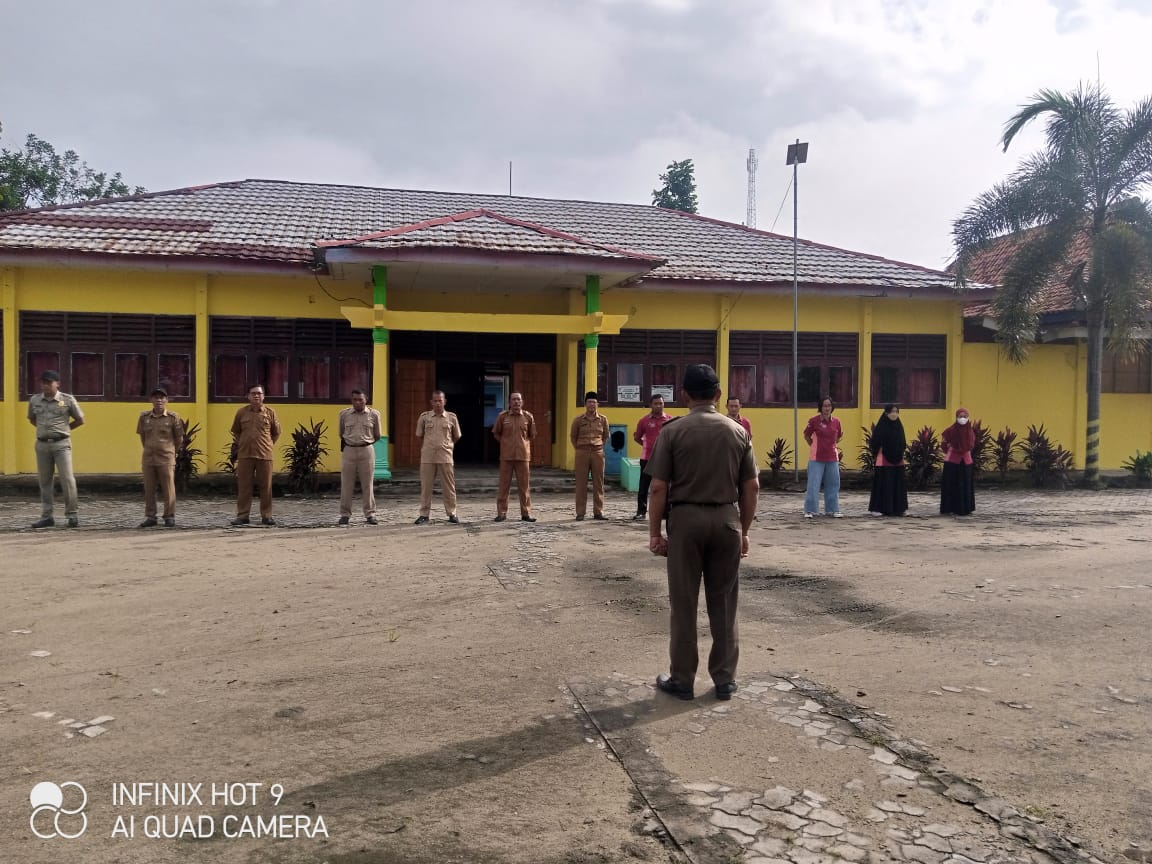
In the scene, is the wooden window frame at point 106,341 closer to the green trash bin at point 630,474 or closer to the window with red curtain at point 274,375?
the window with red curtain at point 274,375

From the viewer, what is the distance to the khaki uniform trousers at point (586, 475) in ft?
35.0

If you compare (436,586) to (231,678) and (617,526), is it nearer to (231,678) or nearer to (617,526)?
(231,678)

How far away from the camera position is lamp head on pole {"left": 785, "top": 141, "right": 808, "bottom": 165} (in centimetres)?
1323

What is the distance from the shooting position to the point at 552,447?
53.3 ft

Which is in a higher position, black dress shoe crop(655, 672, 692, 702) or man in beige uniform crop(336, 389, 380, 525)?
man in beige uniform crop(336, 389, 380, 525)

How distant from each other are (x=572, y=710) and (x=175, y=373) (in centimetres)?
1197

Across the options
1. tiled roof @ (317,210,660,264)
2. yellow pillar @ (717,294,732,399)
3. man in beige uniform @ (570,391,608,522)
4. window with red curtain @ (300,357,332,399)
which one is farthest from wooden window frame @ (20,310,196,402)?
yellow pillar @ (717,294,732,399)

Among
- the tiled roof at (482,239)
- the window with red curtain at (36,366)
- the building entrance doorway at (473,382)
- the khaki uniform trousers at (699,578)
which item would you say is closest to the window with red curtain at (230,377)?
the window with red curtain at (36,366)

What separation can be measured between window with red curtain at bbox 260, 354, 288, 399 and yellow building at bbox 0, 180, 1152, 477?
0.04 metres

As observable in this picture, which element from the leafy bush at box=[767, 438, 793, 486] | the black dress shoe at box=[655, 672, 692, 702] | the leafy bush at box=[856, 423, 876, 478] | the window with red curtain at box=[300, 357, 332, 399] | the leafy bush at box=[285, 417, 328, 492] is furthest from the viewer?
the leafy bush at box=[856, 423, 876, 478]

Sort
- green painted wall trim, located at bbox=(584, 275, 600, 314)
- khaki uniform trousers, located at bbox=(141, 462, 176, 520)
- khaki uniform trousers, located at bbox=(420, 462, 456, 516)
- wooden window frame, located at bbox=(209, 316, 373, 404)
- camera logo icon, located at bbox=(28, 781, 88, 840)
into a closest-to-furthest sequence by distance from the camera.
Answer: camera logo icon, located at bbox=(28, 781, 88, 840) → khaki uniform trousers, located at bbox=(141, 462, 176, 520) → khaki uniform trousers, located at bbox=(420, 462, 456, 516) → green painted wall trim, located at bbox=(584, 275, 600, 314) → wooden window frame, located at bbox=(209, 316, 373, 404)

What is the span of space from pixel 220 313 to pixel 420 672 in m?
Answer: 11.1

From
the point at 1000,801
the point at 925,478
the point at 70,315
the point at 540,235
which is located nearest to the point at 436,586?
the point at 1000,801

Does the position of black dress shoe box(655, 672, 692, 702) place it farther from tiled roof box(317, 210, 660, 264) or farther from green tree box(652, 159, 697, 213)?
green tree box(652, 159, 697, 213)
